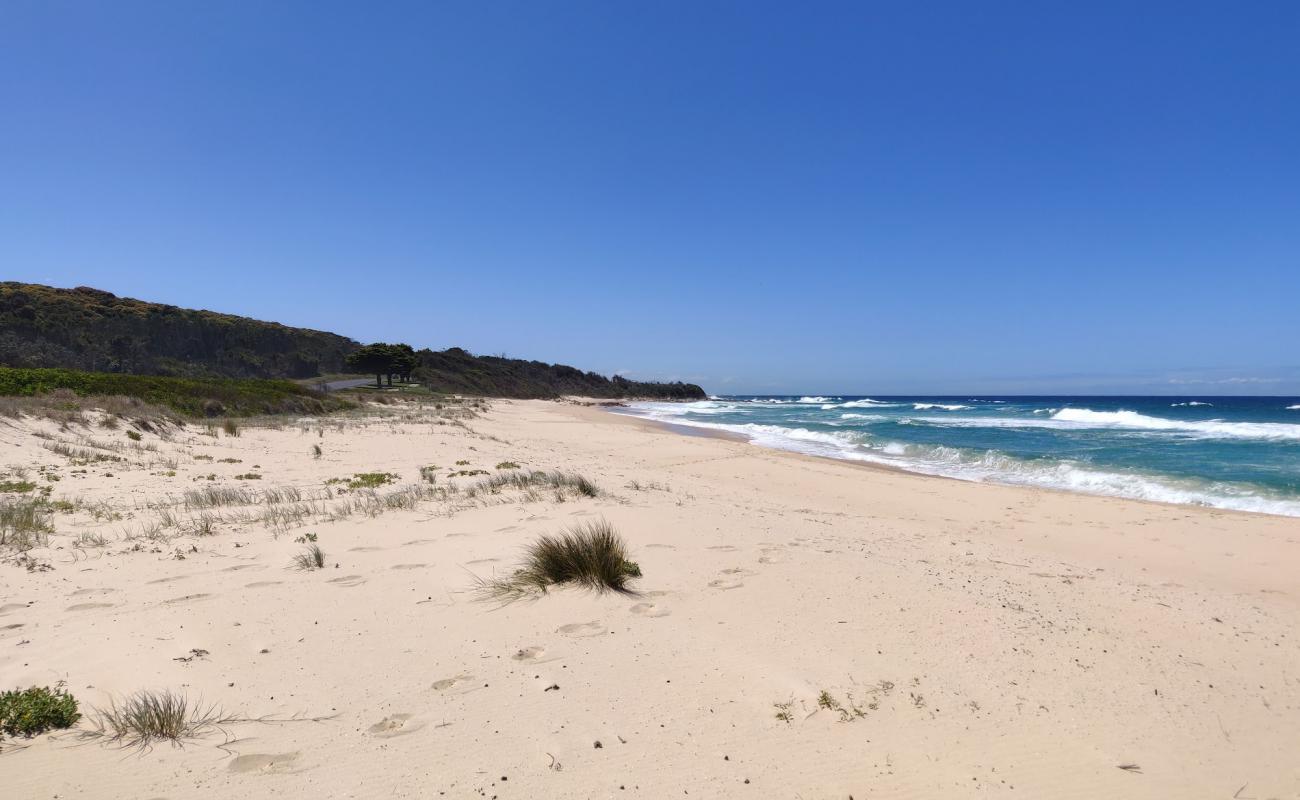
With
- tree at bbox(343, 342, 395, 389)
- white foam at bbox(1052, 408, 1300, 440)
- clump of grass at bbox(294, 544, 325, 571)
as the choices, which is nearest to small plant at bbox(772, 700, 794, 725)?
clump of grass at bbox(294, 544, 325, 571)

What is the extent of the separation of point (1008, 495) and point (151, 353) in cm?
6778

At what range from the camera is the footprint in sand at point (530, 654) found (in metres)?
3.80

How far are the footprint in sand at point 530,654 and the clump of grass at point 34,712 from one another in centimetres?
216

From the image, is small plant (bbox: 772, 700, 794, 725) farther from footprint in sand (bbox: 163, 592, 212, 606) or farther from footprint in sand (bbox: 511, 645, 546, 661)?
footprint in sand (bbox: 163, 592, 212, 606)

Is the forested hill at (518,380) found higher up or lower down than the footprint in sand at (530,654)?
higher up

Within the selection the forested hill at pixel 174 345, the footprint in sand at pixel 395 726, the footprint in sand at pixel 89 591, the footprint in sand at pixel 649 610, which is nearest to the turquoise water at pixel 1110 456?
the footprint in sand at pixel 649 610

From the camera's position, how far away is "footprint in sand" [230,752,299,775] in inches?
106

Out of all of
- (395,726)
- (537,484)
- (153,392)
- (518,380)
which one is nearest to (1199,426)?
(537,484)

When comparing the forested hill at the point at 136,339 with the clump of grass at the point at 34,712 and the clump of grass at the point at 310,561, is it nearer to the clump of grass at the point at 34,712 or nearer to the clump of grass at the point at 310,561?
the clump of grass at the point at 310,561

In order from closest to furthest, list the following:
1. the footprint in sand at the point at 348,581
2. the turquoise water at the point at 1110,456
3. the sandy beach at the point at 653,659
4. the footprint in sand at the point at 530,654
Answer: the sandy beach at the point at 653,659 → the footprint in sand at the point at 530,654 → the footprint in sand at the point at 348,581 → the turquoise water at the point at 1110,456

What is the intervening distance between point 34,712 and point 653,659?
3.13 m

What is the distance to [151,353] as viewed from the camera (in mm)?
55094

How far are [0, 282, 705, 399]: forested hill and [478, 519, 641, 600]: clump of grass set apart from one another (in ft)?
176

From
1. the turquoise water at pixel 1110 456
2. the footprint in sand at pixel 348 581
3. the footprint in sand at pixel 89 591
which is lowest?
the turquoise water at pixel 1110 456
